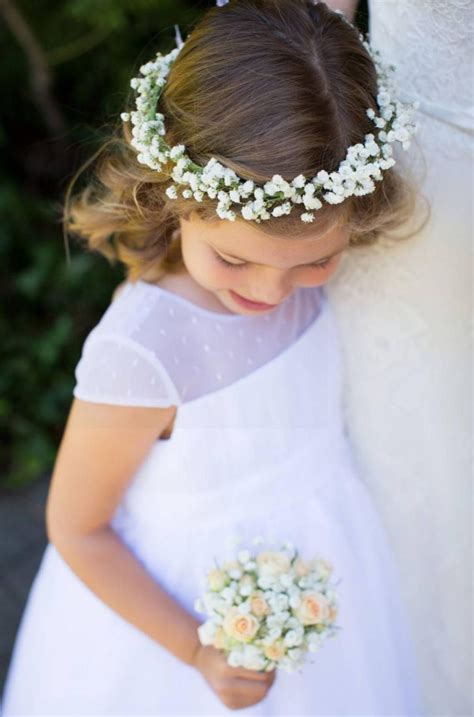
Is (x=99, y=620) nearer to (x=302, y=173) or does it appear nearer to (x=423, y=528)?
(x=423, y=528)

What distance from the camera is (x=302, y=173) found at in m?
1.45

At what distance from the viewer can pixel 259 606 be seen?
5.19 feet

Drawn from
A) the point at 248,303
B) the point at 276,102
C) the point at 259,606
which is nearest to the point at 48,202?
the point at 248,303

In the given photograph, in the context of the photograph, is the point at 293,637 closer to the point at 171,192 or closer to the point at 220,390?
the point at 220,390

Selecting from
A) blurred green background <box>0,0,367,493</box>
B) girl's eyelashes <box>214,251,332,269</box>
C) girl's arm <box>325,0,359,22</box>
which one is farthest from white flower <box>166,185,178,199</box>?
blurred green background <box>0,0,367,493</box>

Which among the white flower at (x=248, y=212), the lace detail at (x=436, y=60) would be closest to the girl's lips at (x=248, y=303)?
the white flower at (x=248, y=212)

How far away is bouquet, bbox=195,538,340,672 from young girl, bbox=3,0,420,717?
0.52 ft

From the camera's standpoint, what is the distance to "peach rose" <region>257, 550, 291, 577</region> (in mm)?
1628

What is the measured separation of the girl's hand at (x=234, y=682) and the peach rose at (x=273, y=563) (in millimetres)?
253

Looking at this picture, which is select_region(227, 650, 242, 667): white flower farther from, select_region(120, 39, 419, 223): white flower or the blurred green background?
the blurred green background

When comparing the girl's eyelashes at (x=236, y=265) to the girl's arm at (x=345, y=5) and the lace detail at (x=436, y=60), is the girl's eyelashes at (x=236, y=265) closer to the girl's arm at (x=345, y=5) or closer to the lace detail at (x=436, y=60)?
the lace detail at (x=436, y=60)

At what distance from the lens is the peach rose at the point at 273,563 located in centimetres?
163

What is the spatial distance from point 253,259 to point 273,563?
0.62m

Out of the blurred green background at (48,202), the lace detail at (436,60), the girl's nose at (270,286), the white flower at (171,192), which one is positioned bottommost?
the blurred green background at (48,202)
